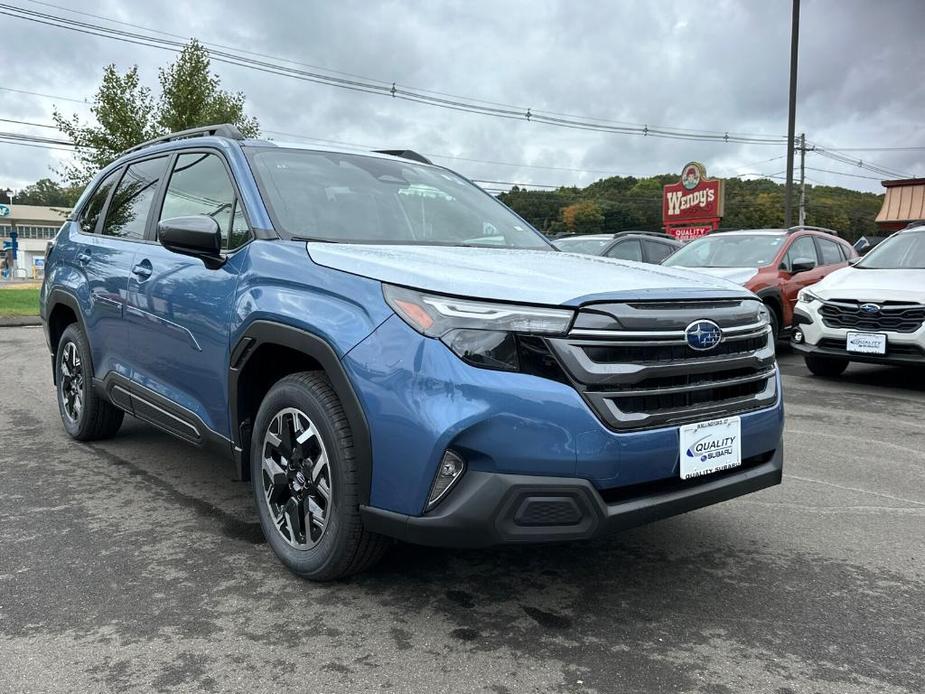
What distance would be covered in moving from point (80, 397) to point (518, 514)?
3659mm

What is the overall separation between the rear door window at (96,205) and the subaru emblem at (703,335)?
3.83 metres

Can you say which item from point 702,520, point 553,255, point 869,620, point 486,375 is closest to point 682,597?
point 869,620

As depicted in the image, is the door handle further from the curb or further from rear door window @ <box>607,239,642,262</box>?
the curb

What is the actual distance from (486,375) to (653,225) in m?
55.7

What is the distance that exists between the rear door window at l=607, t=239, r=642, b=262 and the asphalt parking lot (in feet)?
25.2

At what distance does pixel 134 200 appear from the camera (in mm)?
4555

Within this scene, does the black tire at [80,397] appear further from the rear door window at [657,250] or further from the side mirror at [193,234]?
the rear door window at [657,250]

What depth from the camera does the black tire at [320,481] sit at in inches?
104

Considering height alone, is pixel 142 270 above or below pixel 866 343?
above

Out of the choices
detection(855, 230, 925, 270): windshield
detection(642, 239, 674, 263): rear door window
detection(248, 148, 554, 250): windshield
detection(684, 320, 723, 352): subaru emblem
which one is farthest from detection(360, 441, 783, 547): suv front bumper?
detection(642, 239, 674, 263): rear door window

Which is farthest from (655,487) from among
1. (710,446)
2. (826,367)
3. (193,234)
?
(826,367)

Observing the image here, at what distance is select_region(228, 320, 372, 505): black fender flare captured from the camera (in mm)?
2555

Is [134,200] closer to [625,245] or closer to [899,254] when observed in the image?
[899,254]

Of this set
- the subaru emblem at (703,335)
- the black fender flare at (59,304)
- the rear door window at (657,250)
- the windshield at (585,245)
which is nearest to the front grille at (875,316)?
the windshield at (585,245)
